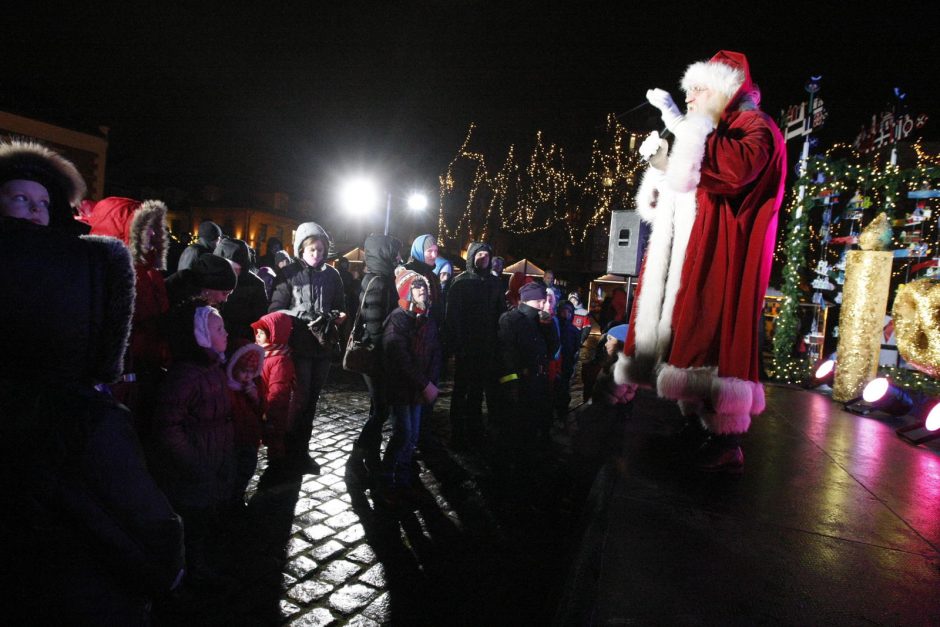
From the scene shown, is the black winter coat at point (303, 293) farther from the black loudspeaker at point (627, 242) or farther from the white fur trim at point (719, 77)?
the white fur trim at point (719, 77)

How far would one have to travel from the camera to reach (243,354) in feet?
10.5

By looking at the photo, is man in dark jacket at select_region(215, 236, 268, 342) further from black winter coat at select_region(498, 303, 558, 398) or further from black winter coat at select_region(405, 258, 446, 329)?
black winter coat at select_region(498, 303, 558, 398)

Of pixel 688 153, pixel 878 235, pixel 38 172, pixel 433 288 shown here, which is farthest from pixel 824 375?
pixel 38 172

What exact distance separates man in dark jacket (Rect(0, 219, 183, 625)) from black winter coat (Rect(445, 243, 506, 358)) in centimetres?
468

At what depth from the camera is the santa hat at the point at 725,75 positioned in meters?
2.83

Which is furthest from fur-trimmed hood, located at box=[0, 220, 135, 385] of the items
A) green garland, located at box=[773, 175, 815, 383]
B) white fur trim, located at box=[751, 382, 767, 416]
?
green garland, located at box=[773, 175, 815, 383]

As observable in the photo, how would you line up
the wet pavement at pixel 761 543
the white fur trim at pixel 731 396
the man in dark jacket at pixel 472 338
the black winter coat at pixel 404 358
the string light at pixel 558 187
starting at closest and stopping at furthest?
1. the wet pavement at pixel 761 543
2. the white fur trim at pixel 731 396
3. the black winter coat at pixel 404 358
4. the man in dark jacket at pixel 472 338
5. the string light at pixel 558 187

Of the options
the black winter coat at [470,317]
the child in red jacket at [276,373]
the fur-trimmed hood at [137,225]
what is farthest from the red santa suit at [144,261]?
the black winter coat at [470,317]

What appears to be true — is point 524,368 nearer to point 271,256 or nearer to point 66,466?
point 66,466

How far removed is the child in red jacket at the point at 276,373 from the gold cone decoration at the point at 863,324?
6836mm

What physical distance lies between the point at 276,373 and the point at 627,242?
403 cm

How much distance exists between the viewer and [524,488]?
469cm

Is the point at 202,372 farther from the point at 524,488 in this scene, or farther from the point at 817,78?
the point at 817,78

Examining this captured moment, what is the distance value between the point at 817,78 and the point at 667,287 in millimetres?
11978
